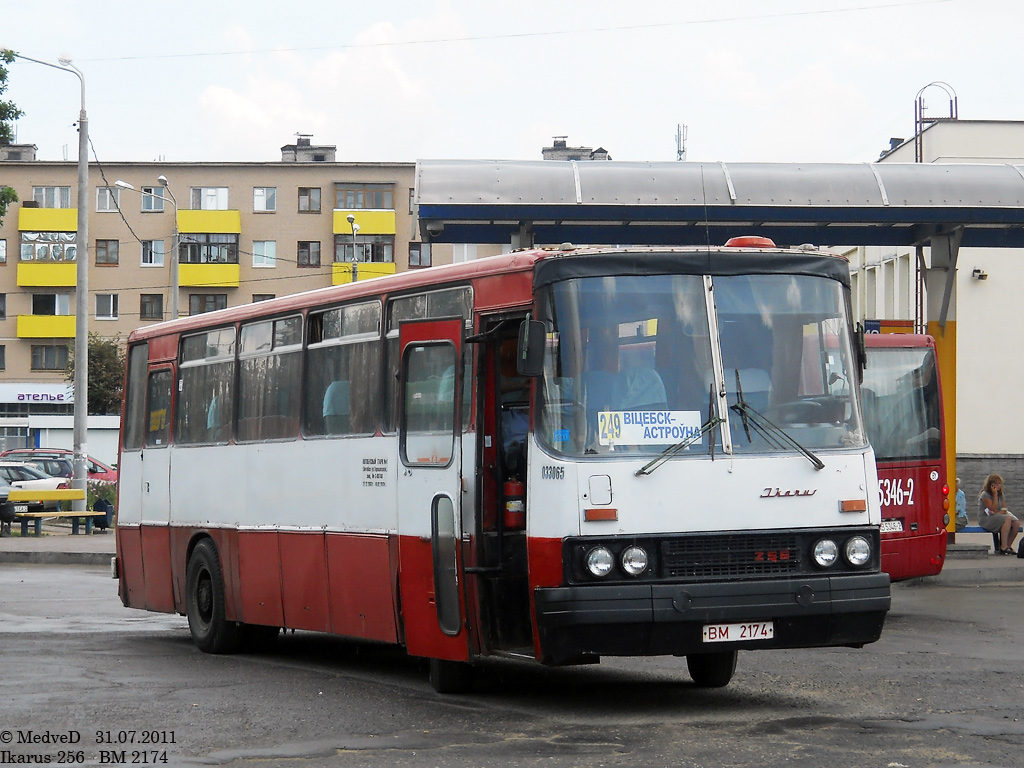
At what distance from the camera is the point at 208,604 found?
1448 cm

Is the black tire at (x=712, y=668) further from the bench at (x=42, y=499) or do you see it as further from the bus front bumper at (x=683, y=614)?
the bench at (x=42, y=499)

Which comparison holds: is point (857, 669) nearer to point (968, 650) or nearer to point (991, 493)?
point (968, 650)

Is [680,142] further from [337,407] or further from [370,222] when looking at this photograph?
[337,407]

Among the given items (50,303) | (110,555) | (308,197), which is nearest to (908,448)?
(110,555)

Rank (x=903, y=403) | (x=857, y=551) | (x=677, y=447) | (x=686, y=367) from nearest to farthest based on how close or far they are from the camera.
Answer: (x=677, y=447) < (x=686, y=367) < (x=857, y=551) < (x=903, y=403)

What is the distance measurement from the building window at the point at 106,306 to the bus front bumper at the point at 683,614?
74765 millimetres

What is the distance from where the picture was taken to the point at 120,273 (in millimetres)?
81125

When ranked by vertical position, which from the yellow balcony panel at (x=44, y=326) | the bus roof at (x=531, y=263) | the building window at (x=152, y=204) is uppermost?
the building window at (x=152, y=204)

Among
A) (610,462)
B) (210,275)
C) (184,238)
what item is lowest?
(610,462)

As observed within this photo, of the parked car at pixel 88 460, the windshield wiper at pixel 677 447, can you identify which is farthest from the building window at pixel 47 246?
the windshield wiper at pixel 677 447

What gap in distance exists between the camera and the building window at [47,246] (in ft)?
264

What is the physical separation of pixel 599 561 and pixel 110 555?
775 inches

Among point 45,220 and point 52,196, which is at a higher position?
point 52,196

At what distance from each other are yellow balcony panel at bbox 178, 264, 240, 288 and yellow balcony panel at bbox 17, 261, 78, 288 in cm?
542
